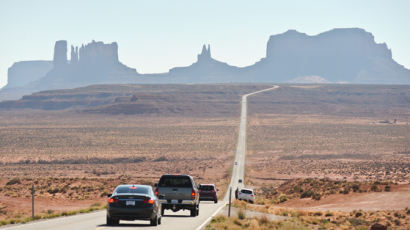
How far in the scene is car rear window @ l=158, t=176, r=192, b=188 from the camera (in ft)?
80.3

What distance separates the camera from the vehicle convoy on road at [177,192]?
24.3 m

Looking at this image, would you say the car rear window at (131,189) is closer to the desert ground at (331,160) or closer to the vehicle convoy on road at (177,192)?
the vehicle convoy on road at (177,192)

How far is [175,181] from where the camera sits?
81.1 feet

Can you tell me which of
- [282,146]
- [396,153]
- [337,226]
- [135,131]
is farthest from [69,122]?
[337,226]

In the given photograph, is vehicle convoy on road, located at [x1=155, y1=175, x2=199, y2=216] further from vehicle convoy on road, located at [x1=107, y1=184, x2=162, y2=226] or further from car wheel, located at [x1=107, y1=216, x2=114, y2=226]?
vehicle convoy on road, located at [x1=107, y1=184, x2=162, y2=226]

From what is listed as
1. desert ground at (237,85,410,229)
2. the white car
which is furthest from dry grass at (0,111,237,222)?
the white car

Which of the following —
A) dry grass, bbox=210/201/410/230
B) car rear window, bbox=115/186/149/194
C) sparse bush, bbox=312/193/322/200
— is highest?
car rear window, bbox=115/186/149/194

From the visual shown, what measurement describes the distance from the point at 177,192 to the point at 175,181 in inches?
22.3

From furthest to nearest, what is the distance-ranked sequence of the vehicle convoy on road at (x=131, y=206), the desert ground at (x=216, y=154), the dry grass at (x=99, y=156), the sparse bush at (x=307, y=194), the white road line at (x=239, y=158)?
the sparse bush at (x=307, y=194), the dry grass at (x=99, y=156), the desert ground at (x=216, y=154), the white road line at (x=239, y=158), the vehicle convoy on road at (x=131, y=206)

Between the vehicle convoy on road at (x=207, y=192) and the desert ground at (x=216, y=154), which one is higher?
the vehicle convoy on road at (x=207, y=192)

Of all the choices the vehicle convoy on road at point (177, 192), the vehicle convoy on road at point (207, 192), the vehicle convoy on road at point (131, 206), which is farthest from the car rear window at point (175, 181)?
the vehicle convoy on road at point (207, 192)

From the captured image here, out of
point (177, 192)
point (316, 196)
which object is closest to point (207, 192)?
point (316, 196)

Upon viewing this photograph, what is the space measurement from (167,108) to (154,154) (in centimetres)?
9480

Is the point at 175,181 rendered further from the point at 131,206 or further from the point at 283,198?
the point at 283,198
